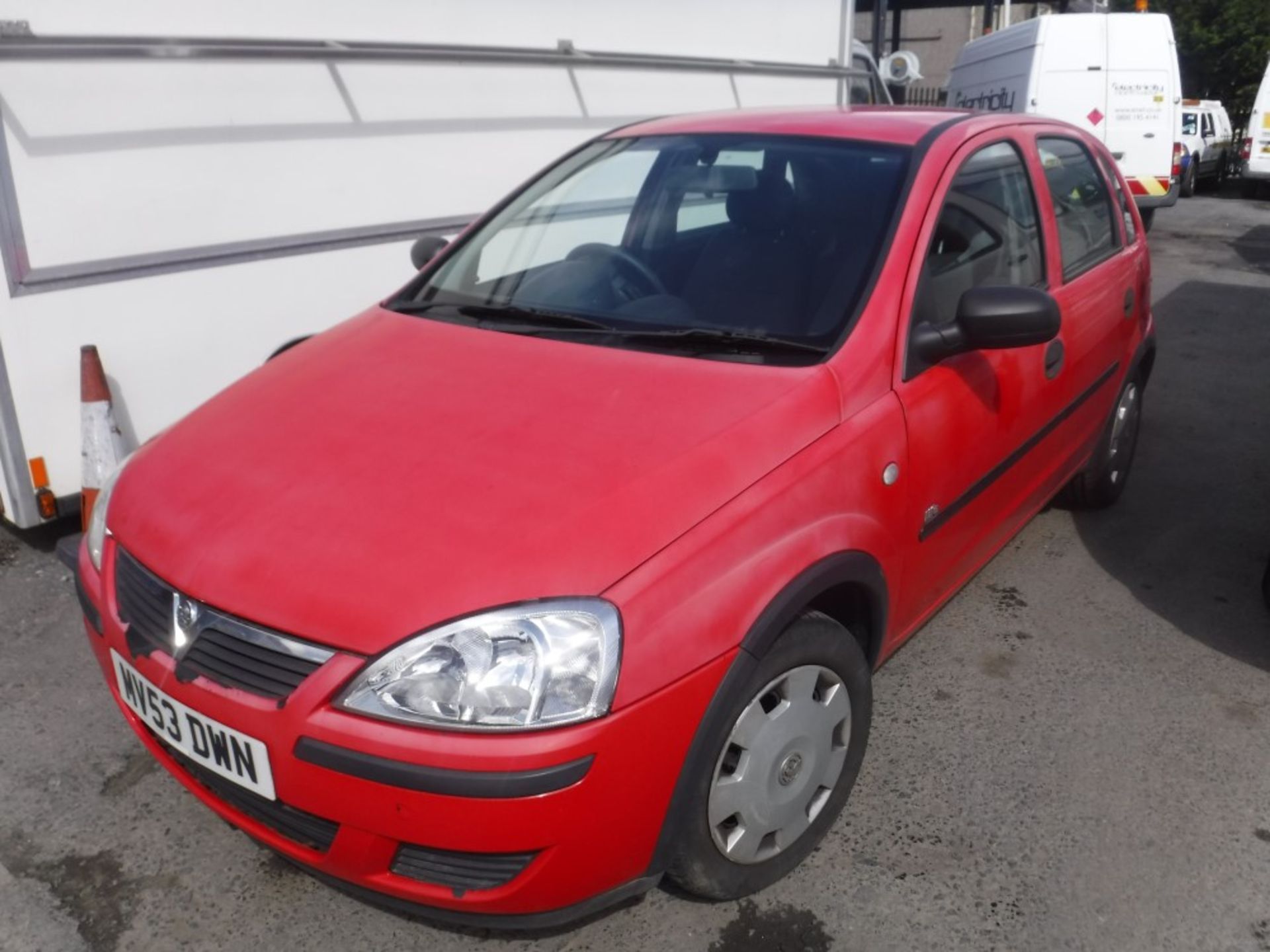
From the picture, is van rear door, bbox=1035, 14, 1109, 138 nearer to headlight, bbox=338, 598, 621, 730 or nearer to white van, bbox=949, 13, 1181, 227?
white van, bbox=949, 13, 1181, 227

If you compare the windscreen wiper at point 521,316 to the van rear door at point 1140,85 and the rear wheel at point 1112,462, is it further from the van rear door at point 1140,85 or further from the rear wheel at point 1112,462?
the van rear door at point 1140,85

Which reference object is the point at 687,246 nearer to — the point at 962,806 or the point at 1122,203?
the point at 962,806

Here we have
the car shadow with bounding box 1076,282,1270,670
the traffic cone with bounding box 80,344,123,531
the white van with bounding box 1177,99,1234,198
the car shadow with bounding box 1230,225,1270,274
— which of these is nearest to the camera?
the car shadow with bounding box 1076,282,1270,670

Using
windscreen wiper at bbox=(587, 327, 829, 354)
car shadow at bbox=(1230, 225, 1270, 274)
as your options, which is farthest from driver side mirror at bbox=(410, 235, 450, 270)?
car shadow at bbox=(1230, 225, 1270, 274)

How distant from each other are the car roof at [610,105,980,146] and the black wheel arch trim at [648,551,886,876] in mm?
1372

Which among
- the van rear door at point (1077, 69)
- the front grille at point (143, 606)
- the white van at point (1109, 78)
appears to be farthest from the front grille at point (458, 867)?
the van rear door at point (1077, 69)

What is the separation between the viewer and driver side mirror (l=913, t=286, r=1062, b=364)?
8.79ft

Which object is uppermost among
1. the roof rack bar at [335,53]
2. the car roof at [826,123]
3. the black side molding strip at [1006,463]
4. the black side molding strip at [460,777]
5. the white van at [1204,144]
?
the roof rack bar at [335,53]

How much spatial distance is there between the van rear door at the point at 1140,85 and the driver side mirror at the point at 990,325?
35.3 ft

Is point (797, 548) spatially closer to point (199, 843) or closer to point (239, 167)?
point (199, 843)

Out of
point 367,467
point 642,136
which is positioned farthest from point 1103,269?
point 367,467

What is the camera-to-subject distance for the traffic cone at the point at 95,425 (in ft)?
13.3

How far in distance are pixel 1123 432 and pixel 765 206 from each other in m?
2.35

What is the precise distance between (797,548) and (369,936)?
1243mm
